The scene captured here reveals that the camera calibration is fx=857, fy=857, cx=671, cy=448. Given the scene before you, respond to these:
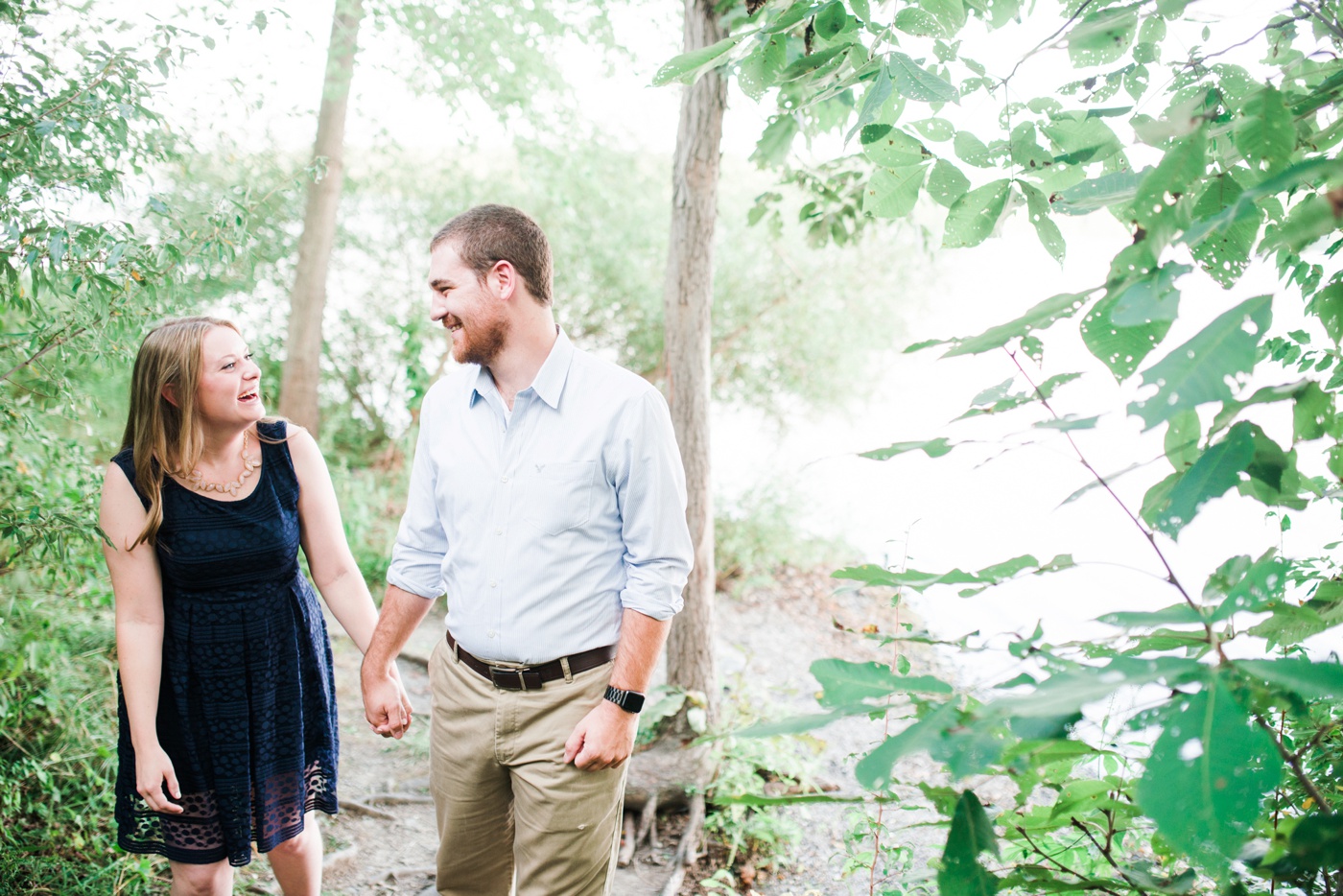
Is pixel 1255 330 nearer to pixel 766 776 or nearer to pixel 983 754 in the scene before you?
pixel 983 754

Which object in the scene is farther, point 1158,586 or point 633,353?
point 633,353

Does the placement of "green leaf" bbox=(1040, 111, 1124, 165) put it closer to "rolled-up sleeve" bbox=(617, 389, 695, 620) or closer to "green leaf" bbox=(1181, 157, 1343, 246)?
"green leaf" bbox=(1181, 157, 1343, 246)

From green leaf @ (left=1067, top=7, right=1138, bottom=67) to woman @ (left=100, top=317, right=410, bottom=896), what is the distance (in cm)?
199

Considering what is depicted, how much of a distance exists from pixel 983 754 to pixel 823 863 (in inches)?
120

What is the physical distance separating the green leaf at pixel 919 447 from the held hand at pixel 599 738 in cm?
121

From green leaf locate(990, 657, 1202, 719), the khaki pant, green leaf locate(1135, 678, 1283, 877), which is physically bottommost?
the khaki pant

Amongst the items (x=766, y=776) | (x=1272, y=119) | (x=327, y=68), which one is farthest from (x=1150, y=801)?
(x=327, y=68)

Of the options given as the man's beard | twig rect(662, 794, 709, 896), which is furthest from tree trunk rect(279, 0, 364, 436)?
the man's beard

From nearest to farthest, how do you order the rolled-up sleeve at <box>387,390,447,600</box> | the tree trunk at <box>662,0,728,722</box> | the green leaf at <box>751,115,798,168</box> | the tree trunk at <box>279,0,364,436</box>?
the rolled-up sleeve at <box>387,390,447,600</box>
the green leaf at <box>751,115,798,168</box>
the tree trunk at <box>662,0,728,722</box>
the tree trunk at <box>279,0,364,436</box>

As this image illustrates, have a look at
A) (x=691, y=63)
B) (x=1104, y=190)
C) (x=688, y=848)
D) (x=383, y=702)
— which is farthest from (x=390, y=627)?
(x=1104, y=190)

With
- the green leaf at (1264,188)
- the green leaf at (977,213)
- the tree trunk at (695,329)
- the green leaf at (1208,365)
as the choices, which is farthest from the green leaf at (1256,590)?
the tree trunk at (695,329)

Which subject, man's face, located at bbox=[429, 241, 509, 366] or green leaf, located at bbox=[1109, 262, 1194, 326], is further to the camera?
man's face, located at bbox=[429, 241, 509, 366]

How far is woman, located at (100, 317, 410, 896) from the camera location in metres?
2.10

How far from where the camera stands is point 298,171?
2734 millimetres
